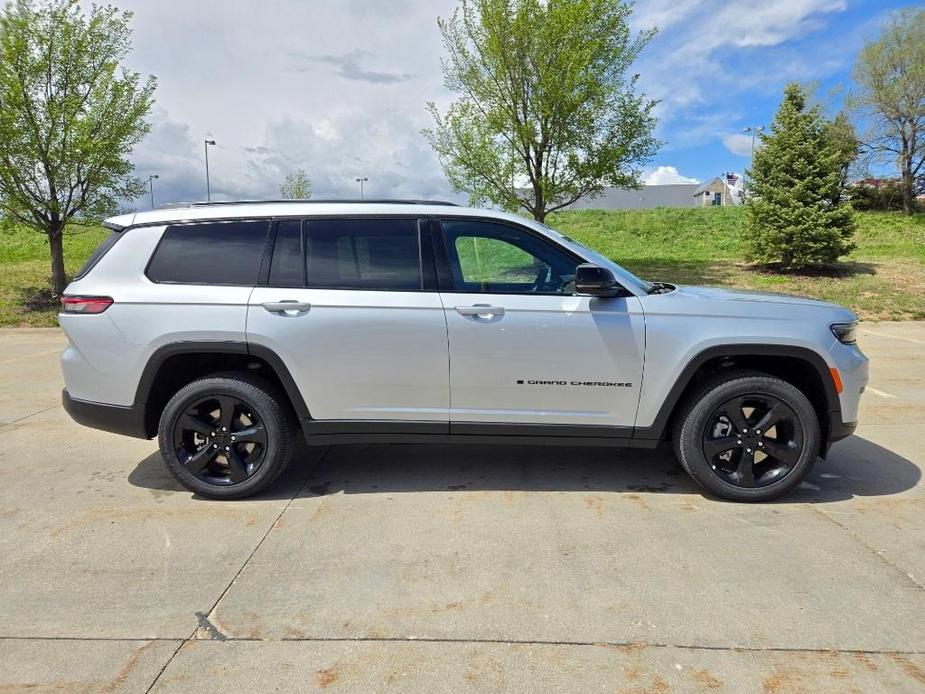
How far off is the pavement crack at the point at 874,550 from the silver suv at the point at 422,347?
0.28 metres

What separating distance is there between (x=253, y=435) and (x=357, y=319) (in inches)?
38.8

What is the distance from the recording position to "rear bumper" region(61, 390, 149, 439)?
368cm

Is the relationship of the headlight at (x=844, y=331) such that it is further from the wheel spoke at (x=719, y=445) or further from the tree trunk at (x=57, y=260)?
the tree trunk at (x=57, y=260)

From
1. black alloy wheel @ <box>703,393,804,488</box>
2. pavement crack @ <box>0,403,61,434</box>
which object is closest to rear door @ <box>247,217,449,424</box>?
black alloy wheel @ <box>703,393,804,488</box>

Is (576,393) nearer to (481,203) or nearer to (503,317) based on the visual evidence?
(503,317)

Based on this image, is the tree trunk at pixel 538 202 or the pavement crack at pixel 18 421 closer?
the pavement crack at pixel 18 421

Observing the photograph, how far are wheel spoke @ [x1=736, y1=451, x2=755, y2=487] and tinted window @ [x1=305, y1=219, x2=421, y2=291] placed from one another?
2.24 metres

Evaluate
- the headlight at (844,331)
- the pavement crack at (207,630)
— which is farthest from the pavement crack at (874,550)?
the pavement crack at (207,630)

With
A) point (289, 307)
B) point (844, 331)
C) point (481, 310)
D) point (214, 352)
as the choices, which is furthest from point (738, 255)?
point (214, 352)

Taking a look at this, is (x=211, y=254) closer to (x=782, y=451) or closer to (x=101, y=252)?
(x=101, y=252)

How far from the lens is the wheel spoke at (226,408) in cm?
367

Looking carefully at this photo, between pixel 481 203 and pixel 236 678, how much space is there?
54.4 ft

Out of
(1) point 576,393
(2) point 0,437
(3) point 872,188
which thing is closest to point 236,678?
(1) point 576,393

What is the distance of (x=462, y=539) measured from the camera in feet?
10.6
